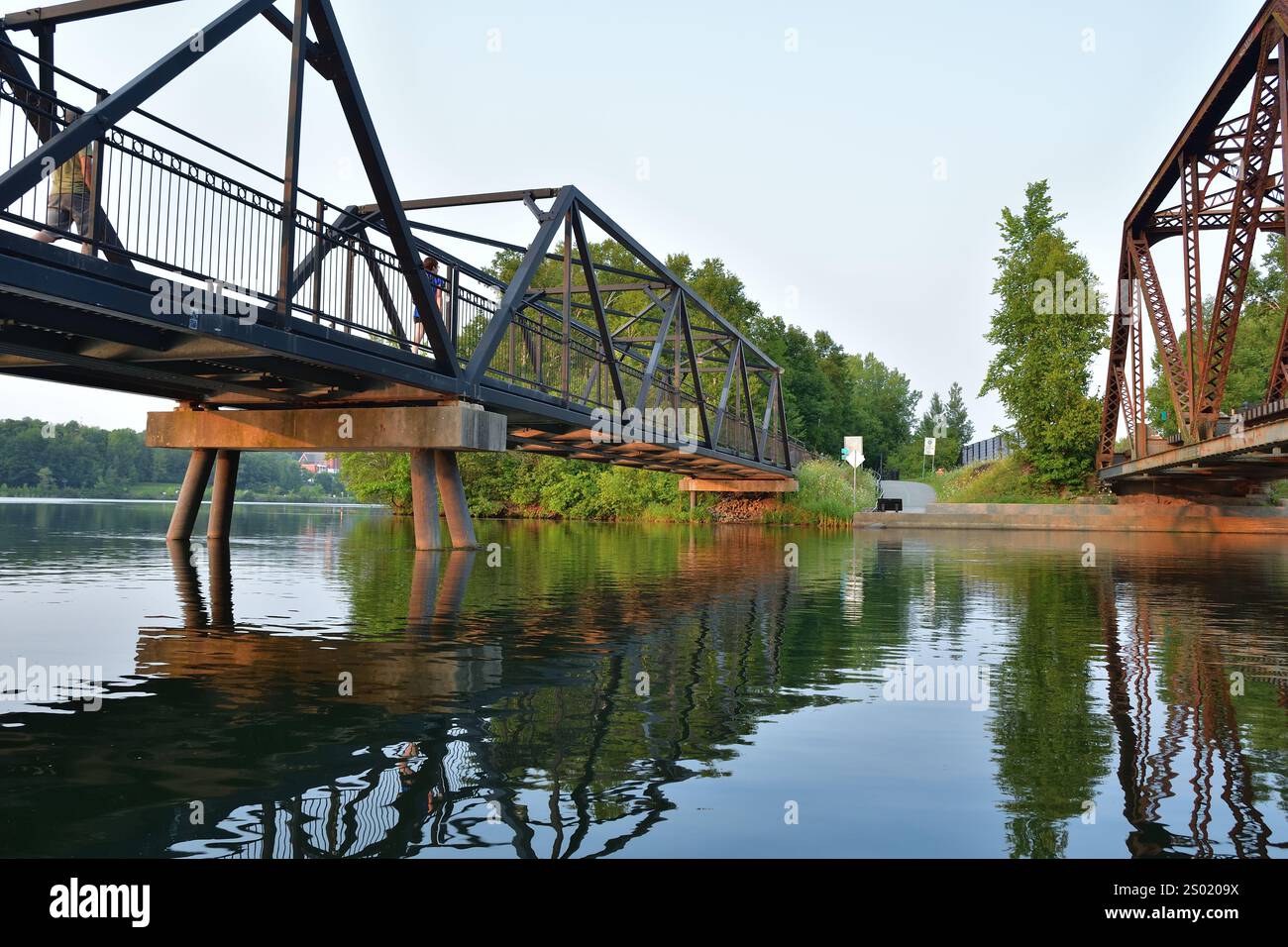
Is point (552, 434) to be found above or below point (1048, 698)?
above

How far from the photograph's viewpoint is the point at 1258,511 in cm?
4278

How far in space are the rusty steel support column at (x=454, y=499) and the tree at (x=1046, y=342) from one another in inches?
1598

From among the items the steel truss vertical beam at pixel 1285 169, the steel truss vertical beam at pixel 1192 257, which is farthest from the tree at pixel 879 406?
the steel truss vertical beam at pixel 1285 169

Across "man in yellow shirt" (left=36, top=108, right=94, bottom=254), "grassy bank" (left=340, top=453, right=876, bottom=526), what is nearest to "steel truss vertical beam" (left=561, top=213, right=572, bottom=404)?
"man in yellow shirt" (left=36, top=108, right=94, bottom=254)

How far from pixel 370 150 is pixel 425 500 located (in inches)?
343

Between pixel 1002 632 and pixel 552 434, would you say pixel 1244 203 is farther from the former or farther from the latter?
pixel 1002 632

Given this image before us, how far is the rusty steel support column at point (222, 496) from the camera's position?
23.8 metres

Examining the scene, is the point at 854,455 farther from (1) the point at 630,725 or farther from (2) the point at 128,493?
(2) the point at 128,493

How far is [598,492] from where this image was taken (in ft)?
200

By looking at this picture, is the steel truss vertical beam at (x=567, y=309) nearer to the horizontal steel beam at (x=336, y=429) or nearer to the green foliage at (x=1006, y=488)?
the horizontal steel beam at (x=336, y=429)

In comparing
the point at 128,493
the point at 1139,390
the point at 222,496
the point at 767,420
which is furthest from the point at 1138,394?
the point at 128,493

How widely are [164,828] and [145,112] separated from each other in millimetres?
9506

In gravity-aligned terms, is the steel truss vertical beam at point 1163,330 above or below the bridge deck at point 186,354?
above
